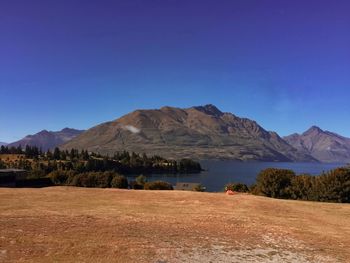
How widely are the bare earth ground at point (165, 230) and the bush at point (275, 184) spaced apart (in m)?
16.8

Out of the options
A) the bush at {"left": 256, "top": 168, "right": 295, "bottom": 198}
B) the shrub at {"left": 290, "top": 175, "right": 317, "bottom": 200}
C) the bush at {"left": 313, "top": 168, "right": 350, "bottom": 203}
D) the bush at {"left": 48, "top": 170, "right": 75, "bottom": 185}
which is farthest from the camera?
the bush at {"left": 48, "top": 170, "right": 75, "bottom": 185}

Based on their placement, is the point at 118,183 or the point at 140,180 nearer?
the point at 118,183

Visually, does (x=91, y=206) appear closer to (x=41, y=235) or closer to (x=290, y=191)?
(x=41, y=235)

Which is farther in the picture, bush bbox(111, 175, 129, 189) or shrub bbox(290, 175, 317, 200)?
bush bbox(111, 175, 129, 189)

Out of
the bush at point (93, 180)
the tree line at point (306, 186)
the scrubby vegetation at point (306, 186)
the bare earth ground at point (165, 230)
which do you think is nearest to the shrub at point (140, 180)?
the bush at point (93, 180)

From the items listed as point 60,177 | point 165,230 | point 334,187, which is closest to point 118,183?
point 60,177

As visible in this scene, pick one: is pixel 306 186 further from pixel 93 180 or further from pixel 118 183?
pixel 93 180

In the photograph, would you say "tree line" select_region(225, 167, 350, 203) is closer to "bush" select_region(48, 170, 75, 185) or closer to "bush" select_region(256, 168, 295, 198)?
"bush" select_region(256, 168, 295, 198)

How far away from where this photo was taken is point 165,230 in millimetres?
26984

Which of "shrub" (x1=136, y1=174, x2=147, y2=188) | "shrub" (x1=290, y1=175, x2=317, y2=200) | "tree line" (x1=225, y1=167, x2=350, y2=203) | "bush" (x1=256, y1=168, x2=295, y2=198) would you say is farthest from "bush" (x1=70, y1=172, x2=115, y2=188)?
"shrub" (x1=290, y1=175, x2=317, y2=200)

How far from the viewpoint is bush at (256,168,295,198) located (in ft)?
193

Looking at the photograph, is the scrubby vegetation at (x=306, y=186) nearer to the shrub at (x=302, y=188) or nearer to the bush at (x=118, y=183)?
the shrub at (x=302, y=188)

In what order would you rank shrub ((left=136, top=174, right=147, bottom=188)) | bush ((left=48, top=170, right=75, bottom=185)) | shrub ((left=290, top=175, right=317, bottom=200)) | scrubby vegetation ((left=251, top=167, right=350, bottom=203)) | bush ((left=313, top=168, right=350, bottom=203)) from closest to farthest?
bush ((left=313, top=168, right=350, bottom=203)), scrubby vegetation ((left=251, top=167, right=350, bottom=203)), shrub ((left=290, top=175, right=317, bottom=200)), shrub ((left=136, top=174, right=147, bottom=188)), bush ((left=48, top=170, right=75, bottom=185))

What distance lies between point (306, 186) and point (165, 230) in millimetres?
36711
